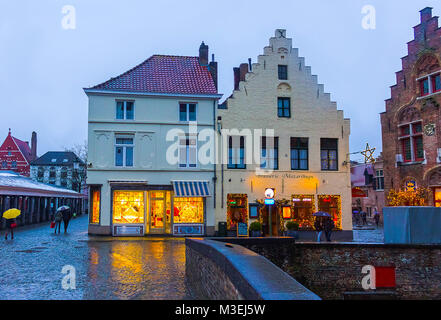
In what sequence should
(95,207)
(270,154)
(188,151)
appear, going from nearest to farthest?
1. (95,207)
2. (188,151)
3. (270,154)

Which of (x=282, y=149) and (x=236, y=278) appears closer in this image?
(x=236, y=278)

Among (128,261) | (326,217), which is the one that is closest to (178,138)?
(326,217)

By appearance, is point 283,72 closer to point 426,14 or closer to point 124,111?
point 124,111

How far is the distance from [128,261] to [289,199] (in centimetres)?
1385

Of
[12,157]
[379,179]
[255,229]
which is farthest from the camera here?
[12,157]

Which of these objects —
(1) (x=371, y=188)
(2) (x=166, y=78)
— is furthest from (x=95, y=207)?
(1) (x=371, y=188)

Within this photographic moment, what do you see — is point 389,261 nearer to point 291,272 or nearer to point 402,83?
point 291,272

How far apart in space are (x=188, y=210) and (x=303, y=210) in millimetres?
7291

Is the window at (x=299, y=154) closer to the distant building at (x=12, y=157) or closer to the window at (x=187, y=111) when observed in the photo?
the window at (x=187, y=111)

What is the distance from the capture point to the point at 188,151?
25.2 meters

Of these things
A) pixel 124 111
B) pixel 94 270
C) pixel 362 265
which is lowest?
pixel 362 265

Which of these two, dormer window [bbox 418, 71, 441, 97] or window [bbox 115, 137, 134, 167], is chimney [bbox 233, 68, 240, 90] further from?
dormer window [bbox 418, 71, 441, 97]
